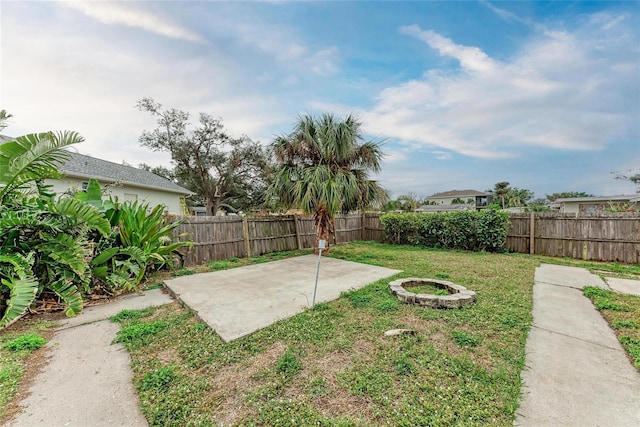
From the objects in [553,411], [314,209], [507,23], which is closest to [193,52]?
[314,209]

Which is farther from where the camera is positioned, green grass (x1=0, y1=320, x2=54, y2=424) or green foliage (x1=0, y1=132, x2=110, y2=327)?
green foliage (x1=0, y1=132, x2=110, y2=327)

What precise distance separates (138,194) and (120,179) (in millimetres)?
1181

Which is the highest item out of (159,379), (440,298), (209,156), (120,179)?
(209,156)

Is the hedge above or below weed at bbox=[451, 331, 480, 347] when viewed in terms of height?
above

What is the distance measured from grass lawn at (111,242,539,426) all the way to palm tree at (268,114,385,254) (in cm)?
385

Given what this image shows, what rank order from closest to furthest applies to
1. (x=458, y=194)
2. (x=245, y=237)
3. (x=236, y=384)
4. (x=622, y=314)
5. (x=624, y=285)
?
(x=236, y=384)
(x=622, y=314)
(x=624, y=285)
(x=245, y=237)
(x=458, y=194)

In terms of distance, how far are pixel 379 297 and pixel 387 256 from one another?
3948 mm

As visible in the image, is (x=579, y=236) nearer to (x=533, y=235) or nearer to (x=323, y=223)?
(x=533, y=235)

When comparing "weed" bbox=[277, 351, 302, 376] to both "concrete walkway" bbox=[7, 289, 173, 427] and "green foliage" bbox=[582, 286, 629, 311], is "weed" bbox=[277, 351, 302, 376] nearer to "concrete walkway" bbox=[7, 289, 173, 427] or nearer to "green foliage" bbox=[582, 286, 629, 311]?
"concrete walkway" bbox=[7, 289, 173, 427]

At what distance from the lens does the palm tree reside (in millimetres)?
Answer: 6910

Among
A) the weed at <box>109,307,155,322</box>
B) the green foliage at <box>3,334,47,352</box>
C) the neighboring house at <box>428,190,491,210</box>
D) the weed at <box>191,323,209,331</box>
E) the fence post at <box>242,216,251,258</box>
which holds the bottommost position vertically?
the weed at <box>109,307,155,322</box>

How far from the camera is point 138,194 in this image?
1206 cm

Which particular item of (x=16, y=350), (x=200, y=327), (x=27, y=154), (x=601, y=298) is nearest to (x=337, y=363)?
(x=200, y=327)

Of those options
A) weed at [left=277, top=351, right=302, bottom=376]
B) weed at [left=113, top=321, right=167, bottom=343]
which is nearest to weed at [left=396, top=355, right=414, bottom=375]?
weed at [left=277, top=351, right=302, bottom=376]
